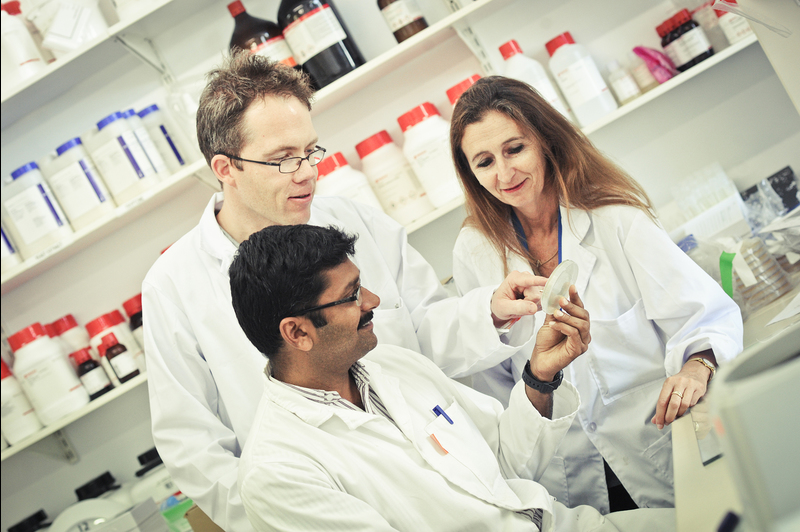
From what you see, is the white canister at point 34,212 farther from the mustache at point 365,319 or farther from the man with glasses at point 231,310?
the mustache at point 365,319

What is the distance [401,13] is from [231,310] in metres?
1.07

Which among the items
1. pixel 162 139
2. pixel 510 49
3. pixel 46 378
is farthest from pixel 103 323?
pixel 510 49

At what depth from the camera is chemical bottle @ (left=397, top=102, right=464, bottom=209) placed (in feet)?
6.02

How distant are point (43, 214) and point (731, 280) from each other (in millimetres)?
2072

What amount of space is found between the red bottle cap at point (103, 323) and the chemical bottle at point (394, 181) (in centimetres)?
102

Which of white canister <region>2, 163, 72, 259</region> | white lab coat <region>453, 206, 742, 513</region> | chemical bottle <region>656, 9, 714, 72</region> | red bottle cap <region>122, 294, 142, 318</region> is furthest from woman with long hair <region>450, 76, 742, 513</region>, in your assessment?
white canister <region>2, 163, 72, 259</region>

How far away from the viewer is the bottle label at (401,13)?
1825 millimetres

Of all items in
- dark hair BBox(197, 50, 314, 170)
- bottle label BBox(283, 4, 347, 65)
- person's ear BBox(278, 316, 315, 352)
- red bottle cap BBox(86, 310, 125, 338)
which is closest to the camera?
person's ear BBox(278, 316, 315, 352)

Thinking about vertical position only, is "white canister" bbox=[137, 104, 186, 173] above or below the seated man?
above

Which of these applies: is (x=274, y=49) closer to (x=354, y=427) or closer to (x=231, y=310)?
(x=231, y=310)

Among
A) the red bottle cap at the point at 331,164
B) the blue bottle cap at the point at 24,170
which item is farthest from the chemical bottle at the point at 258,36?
the blue bottle cap at the point at 24,170

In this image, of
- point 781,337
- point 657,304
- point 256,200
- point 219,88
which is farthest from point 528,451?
point 219,88

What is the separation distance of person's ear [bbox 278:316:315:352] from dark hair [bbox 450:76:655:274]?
0.64 m

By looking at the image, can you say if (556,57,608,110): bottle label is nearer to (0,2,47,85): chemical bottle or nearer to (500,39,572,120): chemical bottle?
(500,39,572,120): chemical bottle
